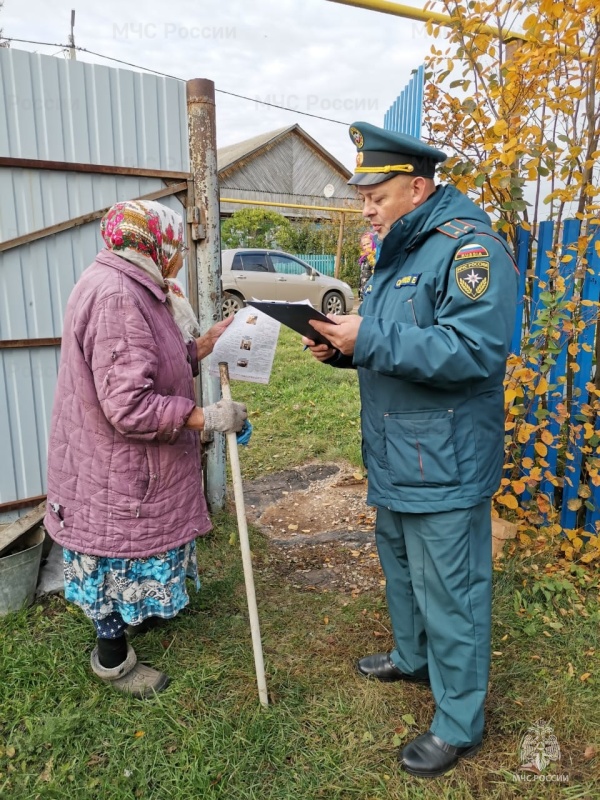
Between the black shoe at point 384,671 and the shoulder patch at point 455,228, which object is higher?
the shoulder patch at point 455,228

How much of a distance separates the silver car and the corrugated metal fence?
23.4 feet

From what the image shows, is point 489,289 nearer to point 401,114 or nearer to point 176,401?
point 176,401

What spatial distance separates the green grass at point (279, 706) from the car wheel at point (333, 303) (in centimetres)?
961

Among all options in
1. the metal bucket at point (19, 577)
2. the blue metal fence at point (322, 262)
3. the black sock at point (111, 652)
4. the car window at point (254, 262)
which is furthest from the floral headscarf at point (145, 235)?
the blue metal fence at point (322, 262)

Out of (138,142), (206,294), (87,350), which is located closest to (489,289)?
(87,350)

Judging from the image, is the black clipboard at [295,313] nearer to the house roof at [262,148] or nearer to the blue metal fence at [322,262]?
the blue metal fence at [322,262]

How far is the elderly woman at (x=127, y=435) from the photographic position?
6.37ft

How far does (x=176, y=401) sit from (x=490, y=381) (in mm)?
1041

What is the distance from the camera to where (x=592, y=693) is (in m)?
2.37

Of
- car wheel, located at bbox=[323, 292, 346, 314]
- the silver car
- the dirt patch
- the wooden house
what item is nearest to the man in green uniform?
the dirt patch

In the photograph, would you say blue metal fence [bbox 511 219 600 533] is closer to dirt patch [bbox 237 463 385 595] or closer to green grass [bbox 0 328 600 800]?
green grass [bbox 0 328 600 800]

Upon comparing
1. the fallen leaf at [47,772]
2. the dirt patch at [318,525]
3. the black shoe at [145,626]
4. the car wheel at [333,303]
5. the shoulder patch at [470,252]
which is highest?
the shoulder patch at [470,252]

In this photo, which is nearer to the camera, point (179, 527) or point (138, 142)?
point (179, 527)

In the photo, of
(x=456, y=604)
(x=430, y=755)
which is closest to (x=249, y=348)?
(x=456, y=604)
